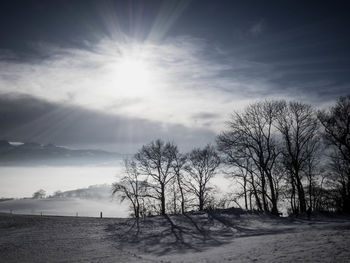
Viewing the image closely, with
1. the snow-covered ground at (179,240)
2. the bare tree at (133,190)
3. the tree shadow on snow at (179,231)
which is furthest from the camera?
the bare tree at (133,190)

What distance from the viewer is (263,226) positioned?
2348cm

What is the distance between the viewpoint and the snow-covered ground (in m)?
11.8

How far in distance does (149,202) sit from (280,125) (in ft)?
89.3

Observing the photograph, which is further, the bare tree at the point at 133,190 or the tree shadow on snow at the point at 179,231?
the bare tree at the point at 133,190

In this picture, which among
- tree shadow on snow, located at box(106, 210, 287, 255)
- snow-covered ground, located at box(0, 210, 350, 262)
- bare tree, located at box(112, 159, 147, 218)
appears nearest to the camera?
snow-covered ground, located at box(0, 210, 350, 262)

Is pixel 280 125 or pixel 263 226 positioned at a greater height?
pixel 280 125

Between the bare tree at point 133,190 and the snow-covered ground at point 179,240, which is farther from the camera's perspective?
the bare tree at point 133,190

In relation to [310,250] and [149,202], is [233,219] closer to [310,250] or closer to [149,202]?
[310,250]

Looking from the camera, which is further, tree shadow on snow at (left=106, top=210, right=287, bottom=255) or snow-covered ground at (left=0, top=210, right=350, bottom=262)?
tree shadow on snow at (left=106, top=210, right=287, bottom=255)

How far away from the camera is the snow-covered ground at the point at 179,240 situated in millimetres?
11763

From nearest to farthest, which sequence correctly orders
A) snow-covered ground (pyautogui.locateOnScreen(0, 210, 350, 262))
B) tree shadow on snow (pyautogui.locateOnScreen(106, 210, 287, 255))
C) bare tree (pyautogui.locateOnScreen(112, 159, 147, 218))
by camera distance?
snow-covered ground (pyautogui.locateOnScreen(0, 210, 350, 262)) < tree shadow on snow (pyautogui.locateOnScreen(106, 210, 287, 255)) < bare tree (pyautogui.locateOnScreen(112, 159, 147, 218))

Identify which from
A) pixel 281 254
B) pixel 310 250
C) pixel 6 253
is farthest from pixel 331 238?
pixel 6 253

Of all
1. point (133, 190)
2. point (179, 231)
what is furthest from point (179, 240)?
point (133, 190)

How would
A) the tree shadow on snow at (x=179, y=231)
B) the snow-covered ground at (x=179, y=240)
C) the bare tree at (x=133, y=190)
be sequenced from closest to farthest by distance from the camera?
the snow-covered ground at (x=179, y=240), the tree shadow on snow at (x=179, y=231), the bare tree at (x=133, y=190)
